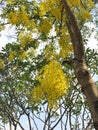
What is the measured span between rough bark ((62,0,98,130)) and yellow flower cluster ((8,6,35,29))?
110cm

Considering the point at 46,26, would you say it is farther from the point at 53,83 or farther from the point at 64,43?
the point at 53,83

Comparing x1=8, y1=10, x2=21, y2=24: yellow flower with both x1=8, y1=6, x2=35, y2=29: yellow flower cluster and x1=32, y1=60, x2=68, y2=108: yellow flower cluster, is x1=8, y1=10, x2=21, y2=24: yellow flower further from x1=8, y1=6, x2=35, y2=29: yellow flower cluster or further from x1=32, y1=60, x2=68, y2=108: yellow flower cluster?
x1=32, y1=60, x2=68, y2=108: yellow flower cluster

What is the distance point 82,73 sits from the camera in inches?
147

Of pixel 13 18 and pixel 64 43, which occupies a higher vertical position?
pixel 13 18

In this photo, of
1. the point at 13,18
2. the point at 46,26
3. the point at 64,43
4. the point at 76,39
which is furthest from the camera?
the point at 13,18

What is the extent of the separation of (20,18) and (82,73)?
1.88 meters

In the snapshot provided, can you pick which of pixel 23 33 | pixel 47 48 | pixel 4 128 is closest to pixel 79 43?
pixel 47 48

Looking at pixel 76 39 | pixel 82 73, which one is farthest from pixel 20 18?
pixel 82 73

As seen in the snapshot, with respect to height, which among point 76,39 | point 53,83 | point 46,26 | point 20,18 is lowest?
point 53,83

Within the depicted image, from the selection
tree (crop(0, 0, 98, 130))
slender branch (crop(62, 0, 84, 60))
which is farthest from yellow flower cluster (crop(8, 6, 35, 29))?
slender branch (crop(62, 0, 84, 60))

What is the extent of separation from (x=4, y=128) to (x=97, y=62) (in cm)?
701

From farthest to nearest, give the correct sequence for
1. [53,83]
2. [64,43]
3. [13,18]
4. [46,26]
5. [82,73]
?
[13,18] → [46,26] → [64,43] → [53,83] → [82,73]

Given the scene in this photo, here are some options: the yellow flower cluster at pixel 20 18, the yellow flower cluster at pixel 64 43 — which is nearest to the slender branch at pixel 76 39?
the yellow flower cluster at pixel 64 43

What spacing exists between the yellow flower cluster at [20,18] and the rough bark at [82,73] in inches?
43.4
